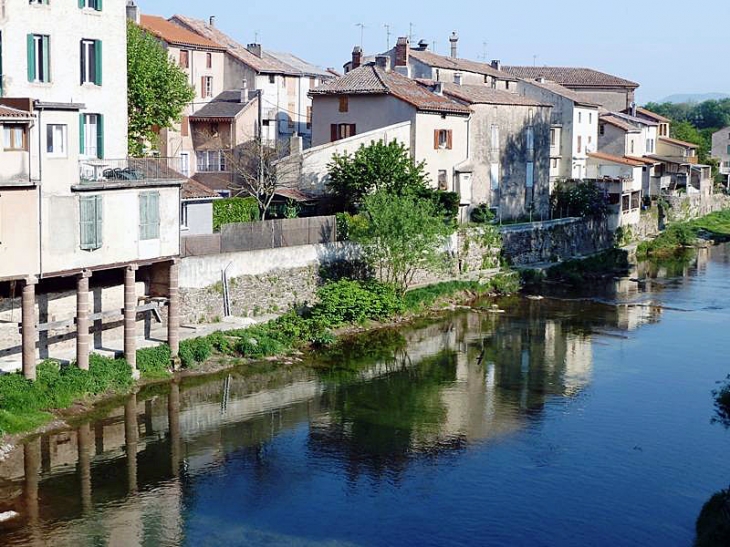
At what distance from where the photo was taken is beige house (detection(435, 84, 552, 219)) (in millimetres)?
58625

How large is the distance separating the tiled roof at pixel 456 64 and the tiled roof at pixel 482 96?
3.63 metres

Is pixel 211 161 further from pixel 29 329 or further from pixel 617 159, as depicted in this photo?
pixel 617 159

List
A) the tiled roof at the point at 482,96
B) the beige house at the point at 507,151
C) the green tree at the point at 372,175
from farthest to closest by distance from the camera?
the beige house at the point at 507,151 < the tiled roof at the point at 482,96 < the green tree at the point at 372,175

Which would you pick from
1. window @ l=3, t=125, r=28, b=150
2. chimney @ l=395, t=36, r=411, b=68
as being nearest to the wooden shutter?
window @ l=3, t=125, r=28, b=150

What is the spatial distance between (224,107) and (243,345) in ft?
83.5

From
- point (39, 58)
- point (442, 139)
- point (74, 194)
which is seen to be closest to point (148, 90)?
point (39, 58)

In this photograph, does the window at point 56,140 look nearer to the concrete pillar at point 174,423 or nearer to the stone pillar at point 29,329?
the stone pillar at point 29,329

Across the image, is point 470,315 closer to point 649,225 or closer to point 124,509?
point 124,509

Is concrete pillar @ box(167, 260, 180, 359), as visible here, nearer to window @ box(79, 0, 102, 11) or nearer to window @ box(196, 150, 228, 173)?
window @ box(79, 0, 102, 11)

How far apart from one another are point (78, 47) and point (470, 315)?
65.8 ft

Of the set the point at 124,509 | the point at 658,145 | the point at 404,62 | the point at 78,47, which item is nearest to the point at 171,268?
the point at 78,47

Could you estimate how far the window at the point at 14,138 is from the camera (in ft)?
92.3

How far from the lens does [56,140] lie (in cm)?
2958

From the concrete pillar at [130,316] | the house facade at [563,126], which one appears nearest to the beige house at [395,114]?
the house facade at [563,126]
